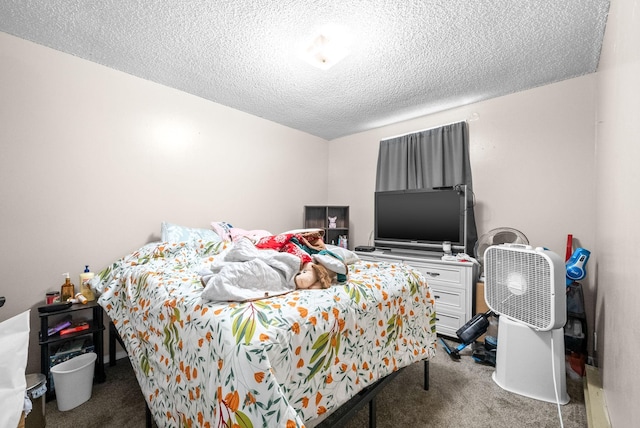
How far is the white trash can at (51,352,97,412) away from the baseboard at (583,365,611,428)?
2909mm

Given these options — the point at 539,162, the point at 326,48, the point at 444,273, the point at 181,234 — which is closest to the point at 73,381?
the point at 181,234

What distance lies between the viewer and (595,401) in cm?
155

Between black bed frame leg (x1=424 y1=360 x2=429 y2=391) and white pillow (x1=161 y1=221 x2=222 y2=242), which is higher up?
white pillow (x1=161 y1=221 x2=222 y2=242)

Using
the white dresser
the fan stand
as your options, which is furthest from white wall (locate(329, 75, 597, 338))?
the fan stand

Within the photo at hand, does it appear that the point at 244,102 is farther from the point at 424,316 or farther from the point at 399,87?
the point at 424,316

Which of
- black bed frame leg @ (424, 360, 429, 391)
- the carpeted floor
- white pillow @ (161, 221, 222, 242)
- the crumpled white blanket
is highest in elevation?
white pillow @ (161, 221, 222, 242)

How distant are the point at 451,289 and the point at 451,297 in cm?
8

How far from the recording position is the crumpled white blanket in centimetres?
113

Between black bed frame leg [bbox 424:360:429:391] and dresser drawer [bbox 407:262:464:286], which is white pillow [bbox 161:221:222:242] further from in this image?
dresser drawer [bbox 407:262:464:286]

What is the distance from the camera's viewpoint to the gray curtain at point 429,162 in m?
3.02

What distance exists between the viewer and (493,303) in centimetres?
186

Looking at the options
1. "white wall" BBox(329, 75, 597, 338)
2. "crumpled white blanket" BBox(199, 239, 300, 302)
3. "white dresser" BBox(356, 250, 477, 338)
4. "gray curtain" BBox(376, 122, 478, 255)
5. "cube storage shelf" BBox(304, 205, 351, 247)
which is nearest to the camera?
"crumpled white blanket" BBox(199, 239, 300, 302)

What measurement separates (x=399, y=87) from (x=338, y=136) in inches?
65.1

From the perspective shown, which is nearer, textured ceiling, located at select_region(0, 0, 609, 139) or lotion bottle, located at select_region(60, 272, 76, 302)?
textured ceiling, located at select_region(0, 0, 609, 139)
